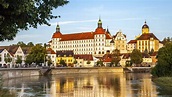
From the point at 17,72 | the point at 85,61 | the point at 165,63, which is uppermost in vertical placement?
the point at 85,61

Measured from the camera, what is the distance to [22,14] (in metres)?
11.0

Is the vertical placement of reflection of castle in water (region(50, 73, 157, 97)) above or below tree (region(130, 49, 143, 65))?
below

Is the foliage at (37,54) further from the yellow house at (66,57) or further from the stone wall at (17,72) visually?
the yellow house at (66,57)

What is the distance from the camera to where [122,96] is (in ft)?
120

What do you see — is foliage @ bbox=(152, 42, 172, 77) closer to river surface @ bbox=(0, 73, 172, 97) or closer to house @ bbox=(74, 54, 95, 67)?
river surface @ bbox=(0, 73, 172, 97)

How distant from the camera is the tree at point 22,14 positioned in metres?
10.2

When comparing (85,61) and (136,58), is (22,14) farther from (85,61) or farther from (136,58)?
(85,61)

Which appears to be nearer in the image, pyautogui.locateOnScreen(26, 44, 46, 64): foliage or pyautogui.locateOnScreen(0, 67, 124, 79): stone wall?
pyautogui.locateOnScreen(0, 67, 124, 79): stone wall

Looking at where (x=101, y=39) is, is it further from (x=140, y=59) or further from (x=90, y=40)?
(x=140, y=59)

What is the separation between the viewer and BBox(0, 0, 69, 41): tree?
33.4 ft

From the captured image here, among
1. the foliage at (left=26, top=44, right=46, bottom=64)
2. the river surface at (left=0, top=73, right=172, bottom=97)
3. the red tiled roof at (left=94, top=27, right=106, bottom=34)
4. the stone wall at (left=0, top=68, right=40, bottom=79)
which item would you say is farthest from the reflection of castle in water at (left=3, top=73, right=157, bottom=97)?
the red tiled roof at (left=94, top=27, right=106, bottom=34)

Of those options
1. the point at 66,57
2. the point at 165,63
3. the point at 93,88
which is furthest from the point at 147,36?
the point at 93,88

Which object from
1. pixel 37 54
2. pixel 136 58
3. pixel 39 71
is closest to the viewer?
pixel 39 71

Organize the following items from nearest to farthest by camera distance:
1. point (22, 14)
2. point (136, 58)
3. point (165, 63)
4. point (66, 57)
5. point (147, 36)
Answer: point (22, 14), point (165, 63), point (136, 58), point (66, 57), point (147, 36)
